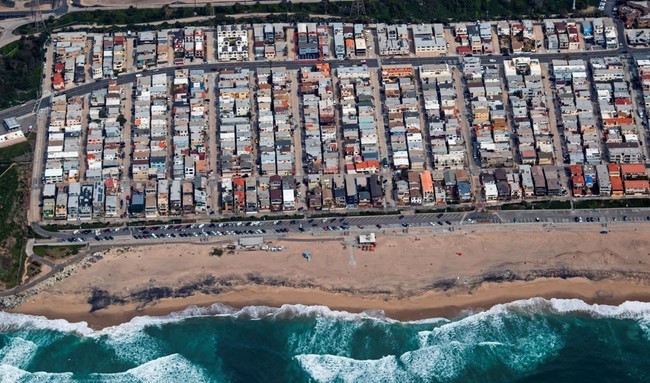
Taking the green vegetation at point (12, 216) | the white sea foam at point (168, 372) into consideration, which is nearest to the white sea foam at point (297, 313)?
the white sea foam at point (168, 372)

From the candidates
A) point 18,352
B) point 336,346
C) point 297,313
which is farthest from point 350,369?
point 18,352

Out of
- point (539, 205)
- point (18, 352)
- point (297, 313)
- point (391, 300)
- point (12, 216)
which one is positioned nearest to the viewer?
point (18, 352)

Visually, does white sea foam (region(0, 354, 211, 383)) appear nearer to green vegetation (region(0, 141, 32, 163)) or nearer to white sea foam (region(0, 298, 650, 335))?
white sea foam (region(0, 298, 650, 335))

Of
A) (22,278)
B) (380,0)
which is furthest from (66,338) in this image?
(380,0)

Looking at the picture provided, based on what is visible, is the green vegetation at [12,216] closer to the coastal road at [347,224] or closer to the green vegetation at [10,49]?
the coastal road at [347,224]

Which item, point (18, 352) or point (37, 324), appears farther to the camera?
point (37, 324)

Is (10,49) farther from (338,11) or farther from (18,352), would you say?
(18,352)
